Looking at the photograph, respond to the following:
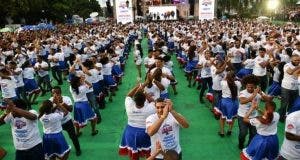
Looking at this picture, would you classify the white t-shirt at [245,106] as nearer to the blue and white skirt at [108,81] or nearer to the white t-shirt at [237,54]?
the blue and white skirt at [108,81]

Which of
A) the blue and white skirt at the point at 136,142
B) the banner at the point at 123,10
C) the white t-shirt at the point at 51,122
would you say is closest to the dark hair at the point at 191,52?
the blue and white skirt at the point at 136,142

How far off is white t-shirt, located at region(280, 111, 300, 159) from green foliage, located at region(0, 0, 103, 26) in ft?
137

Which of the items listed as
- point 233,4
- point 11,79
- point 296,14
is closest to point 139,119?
point 11,79

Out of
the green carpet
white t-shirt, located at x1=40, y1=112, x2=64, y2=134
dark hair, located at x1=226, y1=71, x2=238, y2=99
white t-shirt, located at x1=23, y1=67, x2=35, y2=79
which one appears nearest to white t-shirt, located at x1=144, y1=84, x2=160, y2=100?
the green carpet

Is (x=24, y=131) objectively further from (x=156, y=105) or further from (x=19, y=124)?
(x=156, y=105)

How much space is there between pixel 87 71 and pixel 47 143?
12.1ft

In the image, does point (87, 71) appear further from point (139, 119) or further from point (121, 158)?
point (139, 119)

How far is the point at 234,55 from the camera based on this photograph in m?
13.9

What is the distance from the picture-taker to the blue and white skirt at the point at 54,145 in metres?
6.77

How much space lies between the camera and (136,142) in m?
6.54

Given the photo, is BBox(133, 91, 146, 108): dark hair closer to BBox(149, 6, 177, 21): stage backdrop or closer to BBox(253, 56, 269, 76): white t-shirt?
BBox(253, 56, 269, 76): white t-shirt

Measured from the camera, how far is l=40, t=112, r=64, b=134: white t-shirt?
664 cm

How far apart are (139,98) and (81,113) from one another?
3237 millimetres

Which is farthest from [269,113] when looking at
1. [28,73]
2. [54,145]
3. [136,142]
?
[28,73]
